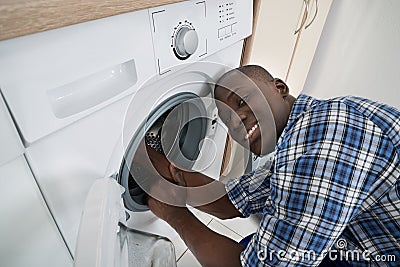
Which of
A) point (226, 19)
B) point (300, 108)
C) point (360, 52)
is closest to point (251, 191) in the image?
point (300, 108)

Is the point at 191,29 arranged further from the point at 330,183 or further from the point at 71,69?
the point at 330,183

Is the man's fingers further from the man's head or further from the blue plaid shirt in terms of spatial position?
the blue plaid shirt

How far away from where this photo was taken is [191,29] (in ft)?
1.77

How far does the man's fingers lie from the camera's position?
819 millimetres

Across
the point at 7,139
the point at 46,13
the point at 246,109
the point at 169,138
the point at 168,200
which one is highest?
the point at 46,13

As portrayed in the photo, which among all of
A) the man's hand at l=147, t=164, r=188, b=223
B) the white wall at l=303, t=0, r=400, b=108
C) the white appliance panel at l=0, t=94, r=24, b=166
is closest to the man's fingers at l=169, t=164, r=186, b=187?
the man's hand at l=147, t=164, r=188, b=223

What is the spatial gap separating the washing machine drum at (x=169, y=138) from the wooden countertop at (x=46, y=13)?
260 mm

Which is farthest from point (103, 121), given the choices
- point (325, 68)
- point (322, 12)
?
point (325, 68)

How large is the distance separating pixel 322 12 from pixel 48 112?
126cm

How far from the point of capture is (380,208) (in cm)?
57

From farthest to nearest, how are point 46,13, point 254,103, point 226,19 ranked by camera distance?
1. point 254,103
2. point 226,19
3. point 46,13

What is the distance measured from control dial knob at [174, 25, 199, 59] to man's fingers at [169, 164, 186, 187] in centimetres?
38

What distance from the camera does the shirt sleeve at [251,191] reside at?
772 mm

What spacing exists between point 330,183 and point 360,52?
1330mm
